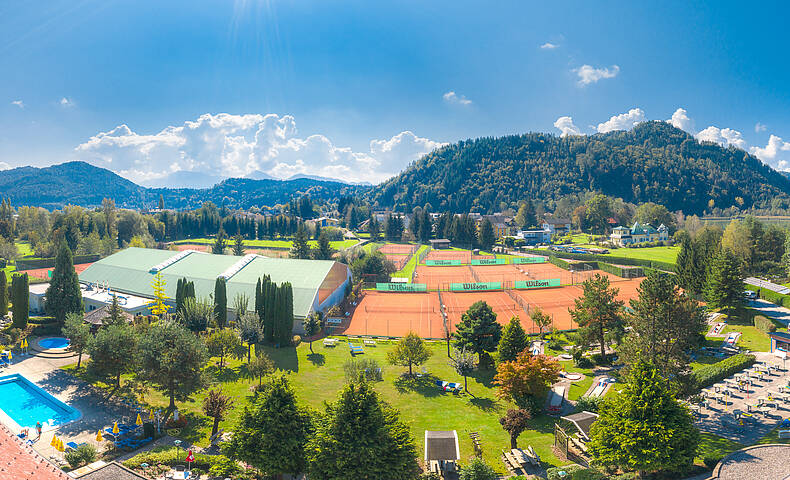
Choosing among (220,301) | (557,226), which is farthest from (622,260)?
(220,301)

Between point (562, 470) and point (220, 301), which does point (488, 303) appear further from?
point (562, 470)

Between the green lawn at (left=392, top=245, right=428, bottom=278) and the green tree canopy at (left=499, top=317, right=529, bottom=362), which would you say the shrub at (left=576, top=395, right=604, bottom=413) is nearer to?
the green tree canopy at (left=499, top=317, right=529, bottom=362)

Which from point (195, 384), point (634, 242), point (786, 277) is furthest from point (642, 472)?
point (634, 242)

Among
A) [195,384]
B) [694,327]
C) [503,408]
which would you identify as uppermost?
[694,327]

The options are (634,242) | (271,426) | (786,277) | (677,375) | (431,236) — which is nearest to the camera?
(271,426)

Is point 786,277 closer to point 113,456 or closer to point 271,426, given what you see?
→ point 271,426

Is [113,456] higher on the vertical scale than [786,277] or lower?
lower

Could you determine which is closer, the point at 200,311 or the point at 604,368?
the point at 604,368
